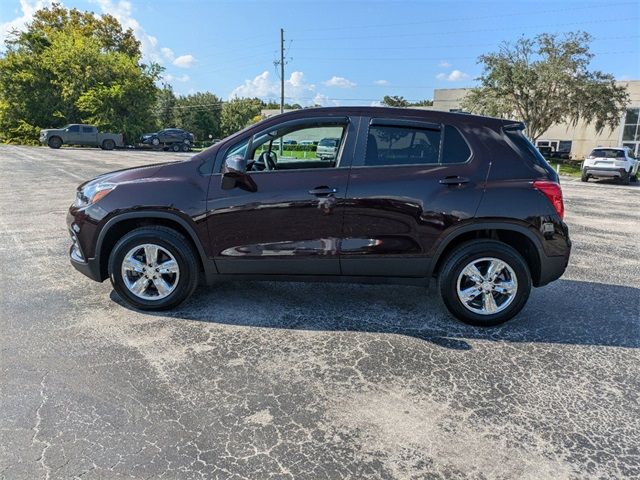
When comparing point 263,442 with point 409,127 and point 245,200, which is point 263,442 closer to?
point 245,200

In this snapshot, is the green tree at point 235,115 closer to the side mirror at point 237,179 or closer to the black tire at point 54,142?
the black tire at point 54,142

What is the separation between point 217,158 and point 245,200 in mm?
462

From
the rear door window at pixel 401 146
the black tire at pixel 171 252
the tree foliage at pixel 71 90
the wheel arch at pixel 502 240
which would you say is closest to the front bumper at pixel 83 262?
the black tire at pixel 171 252

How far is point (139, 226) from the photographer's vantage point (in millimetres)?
4242

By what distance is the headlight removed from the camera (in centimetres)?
407

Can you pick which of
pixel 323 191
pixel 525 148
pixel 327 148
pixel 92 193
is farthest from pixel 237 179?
pixel 525 148

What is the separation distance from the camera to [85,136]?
35.4 m

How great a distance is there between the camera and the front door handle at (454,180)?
12.7ft

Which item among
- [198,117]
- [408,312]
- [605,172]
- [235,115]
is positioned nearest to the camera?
[408,312]

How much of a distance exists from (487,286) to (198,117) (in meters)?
75.8

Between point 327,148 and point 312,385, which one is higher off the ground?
point 327,148

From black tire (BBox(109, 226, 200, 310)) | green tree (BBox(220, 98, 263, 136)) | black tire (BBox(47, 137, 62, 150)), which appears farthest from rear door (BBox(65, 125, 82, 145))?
green tree (BBox(220, 98, 263, 136))

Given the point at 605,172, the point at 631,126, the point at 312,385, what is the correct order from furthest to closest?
the point at 631,126
the point at 605,172
the point at 312,385

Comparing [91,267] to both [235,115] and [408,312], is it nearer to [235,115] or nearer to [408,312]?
[408,312]
